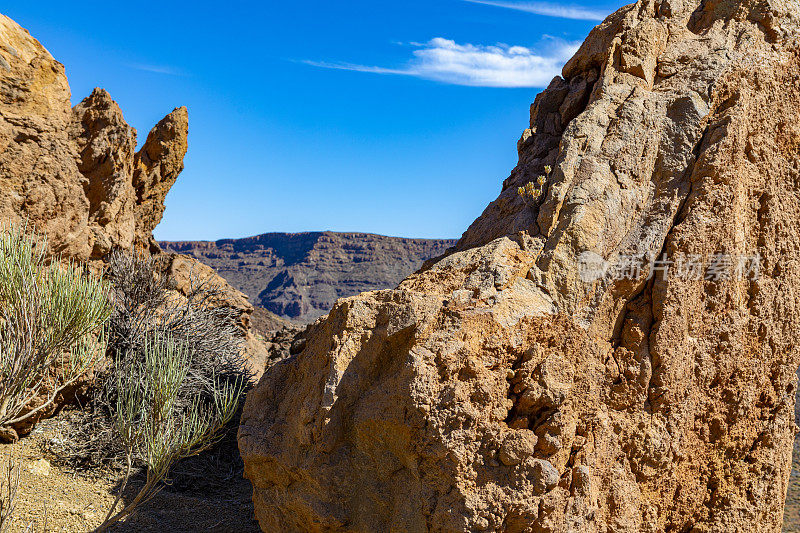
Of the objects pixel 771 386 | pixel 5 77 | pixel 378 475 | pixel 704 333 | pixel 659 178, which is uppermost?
pixel 5 77

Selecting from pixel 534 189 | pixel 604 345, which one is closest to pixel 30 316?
pixel 534 189

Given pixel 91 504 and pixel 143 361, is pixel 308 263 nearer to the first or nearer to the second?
pixel 143 361

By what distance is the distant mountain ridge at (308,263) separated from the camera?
56719 millimetres

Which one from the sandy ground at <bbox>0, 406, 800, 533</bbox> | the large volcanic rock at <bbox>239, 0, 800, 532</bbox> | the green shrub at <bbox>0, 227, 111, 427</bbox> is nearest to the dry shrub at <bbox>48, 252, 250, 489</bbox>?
the sandy ground at <bbox>0, 406, 800, 533</bbox>

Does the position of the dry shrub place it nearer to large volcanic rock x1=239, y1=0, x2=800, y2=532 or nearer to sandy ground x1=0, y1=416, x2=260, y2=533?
sandy ground x1=0, y1=416, x2=260, y2=533

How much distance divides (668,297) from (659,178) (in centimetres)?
73

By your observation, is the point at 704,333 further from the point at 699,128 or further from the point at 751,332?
the point at 699,128

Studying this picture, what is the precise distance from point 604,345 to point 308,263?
6057 centimetres

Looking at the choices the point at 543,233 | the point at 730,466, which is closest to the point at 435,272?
the point at 543,233

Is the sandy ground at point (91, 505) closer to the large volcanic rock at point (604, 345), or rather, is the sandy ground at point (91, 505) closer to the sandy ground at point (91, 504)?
the sandy ground at point (91, 504)

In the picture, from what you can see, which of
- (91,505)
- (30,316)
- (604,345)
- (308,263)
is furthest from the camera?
(308,263)

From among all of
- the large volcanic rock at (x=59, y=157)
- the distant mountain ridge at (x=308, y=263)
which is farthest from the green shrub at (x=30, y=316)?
the distant mountain ridge at (x=308, y=263)

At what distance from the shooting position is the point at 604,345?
135 inches

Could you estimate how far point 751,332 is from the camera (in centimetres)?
386
